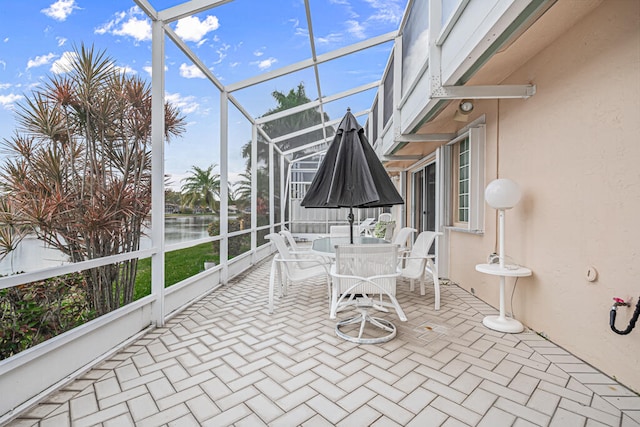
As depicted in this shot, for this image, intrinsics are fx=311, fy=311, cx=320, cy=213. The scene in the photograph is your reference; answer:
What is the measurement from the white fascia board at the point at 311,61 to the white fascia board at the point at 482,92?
308 centimetres

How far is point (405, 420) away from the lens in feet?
6.00

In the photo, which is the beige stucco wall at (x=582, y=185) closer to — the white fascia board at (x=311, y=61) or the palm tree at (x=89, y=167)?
the white fascia board at (x=311, y=61)

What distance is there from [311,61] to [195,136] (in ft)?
8.12

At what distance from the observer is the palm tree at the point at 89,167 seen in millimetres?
2133

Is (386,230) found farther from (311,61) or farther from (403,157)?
(311,61)

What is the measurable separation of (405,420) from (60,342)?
7.87 feet

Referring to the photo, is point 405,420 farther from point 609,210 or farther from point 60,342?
point 60,342

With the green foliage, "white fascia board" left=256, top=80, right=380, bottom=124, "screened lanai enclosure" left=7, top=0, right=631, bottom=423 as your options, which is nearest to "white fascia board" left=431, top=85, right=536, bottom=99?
"screened lanai enclosure" left=7, top=0, right=631, bottom=423

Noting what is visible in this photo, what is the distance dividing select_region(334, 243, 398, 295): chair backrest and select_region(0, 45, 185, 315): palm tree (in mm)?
2098

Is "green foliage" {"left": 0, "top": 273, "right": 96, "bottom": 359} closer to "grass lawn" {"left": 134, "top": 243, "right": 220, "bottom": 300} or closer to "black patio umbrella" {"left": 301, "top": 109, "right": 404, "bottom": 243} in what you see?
"grass lawn" {"left": 134, "top": 243, "right": 220, "bottom": 300}

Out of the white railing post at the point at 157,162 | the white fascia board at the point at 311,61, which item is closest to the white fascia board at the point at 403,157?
the white fascia board at the point at 311,61

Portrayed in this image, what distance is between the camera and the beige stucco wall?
214cm

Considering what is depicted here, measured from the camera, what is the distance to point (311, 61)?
5.46m

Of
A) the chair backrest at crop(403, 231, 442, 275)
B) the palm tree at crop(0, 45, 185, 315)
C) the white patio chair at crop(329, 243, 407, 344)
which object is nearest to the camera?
the palm tree at crop(0, 45, 185, 315)
